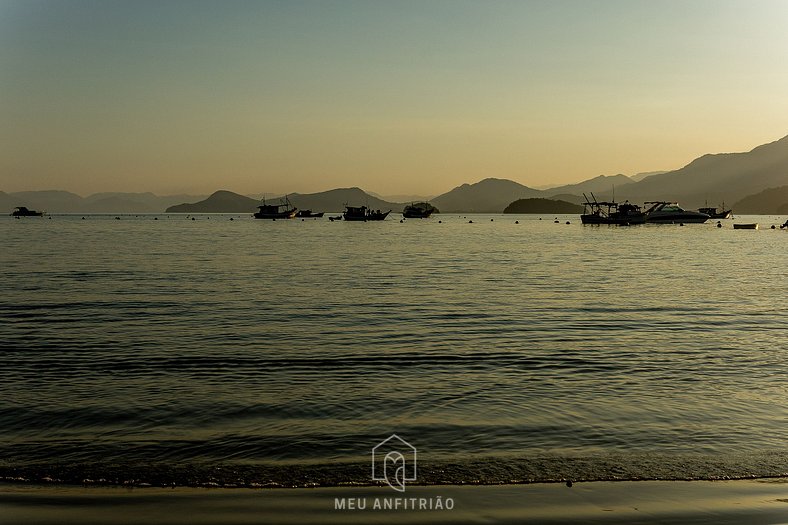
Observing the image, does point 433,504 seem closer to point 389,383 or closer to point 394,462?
point 394,462

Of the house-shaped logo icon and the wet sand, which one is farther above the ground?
the wet sand

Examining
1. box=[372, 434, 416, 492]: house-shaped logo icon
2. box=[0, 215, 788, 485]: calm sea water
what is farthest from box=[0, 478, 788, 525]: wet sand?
box=[0, 215, 788, 485]: calm sea water

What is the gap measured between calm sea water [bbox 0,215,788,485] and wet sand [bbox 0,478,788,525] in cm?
64

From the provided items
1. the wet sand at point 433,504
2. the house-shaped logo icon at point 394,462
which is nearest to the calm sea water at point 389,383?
the house-shaped logo icon at point 394,462

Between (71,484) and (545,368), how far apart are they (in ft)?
42.7

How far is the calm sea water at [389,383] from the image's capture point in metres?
11.6

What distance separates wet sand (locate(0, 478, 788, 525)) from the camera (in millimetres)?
8820

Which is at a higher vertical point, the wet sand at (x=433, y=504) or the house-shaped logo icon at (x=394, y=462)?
the wet sand at (x=433, y=504)

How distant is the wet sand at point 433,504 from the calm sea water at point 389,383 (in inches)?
25.2

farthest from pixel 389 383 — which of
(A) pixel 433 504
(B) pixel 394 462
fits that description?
(A) pixel 433 504

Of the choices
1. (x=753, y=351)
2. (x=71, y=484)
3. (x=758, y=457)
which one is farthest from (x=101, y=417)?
(x=753, y=351)

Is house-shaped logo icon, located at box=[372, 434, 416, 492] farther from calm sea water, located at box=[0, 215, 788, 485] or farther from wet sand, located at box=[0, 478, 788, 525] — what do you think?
wet sand, located at box=[0, 478, 788, 525]

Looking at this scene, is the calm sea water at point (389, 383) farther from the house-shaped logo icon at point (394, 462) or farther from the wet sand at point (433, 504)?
the wet sand at point (433, 504)

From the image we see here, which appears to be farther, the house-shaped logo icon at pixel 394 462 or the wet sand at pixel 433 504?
the house-shaped logo icon at pixel 394 462
